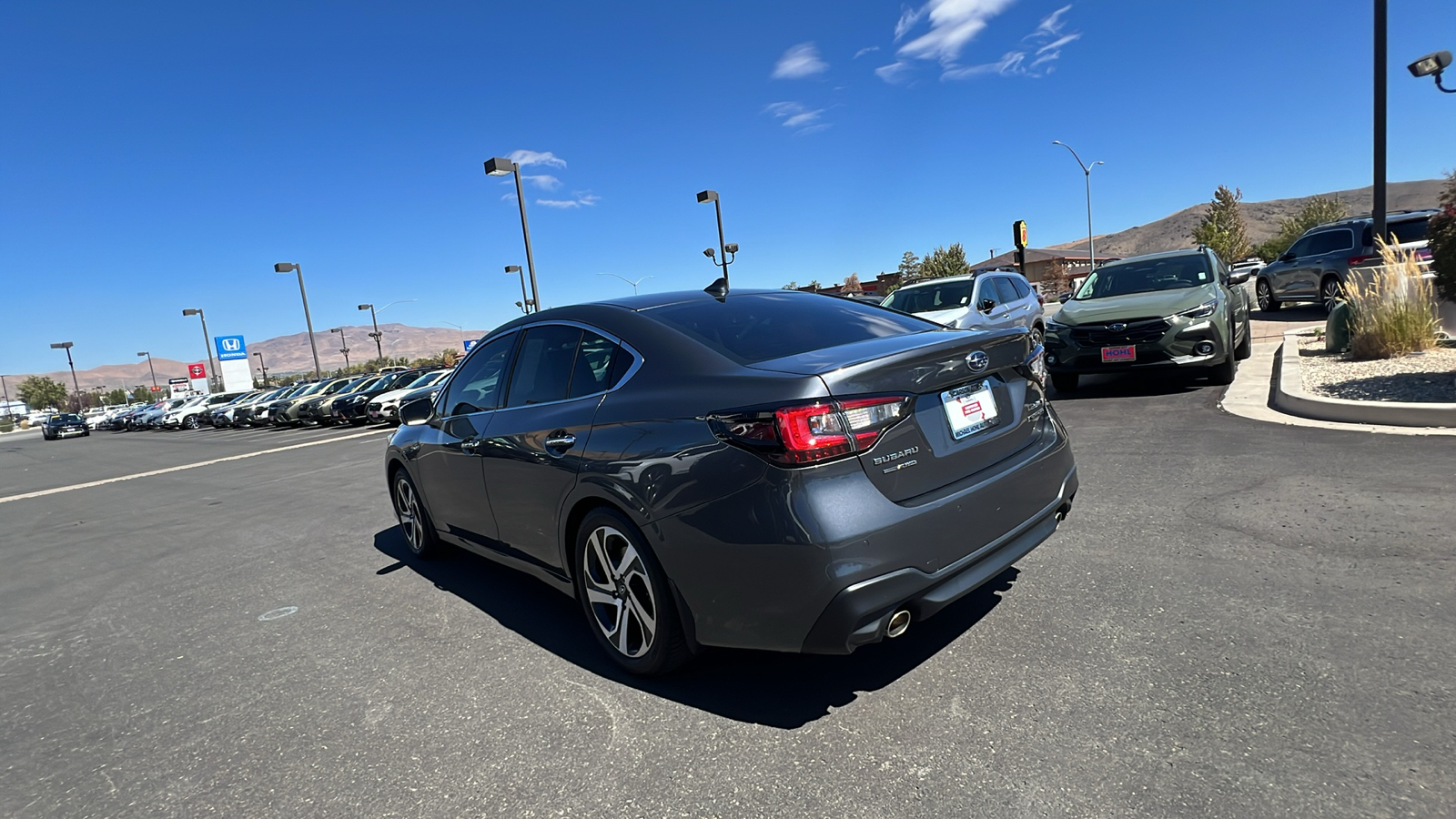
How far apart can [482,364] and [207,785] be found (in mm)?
→ 2414

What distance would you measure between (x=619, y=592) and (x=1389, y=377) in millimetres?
7905

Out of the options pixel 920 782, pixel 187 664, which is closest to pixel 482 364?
pixel 187 664

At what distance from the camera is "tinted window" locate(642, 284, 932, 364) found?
316 cm

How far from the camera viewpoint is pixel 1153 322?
8.35 m

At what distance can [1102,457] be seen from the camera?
618 cm

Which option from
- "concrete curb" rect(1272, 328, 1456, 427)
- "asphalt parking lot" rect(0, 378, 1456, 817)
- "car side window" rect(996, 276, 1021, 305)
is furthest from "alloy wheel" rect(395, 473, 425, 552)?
"car side window" rect(996, 276, 1021, 305)

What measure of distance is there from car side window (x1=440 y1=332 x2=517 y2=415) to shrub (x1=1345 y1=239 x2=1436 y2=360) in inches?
367

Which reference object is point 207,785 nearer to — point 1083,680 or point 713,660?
point 713,660

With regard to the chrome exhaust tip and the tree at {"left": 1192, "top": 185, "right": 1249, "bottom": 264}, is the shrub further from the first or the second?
the tree at {"left": 1192, "top": 185, "right": 1249, "bottom": 264}

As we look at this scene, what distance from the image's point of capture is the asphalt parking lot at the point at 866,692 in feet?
7.55

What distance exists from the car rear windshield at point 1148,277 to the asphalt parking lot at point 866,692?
15.2 feet

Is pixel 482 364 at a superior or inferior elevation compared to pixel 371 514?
superior

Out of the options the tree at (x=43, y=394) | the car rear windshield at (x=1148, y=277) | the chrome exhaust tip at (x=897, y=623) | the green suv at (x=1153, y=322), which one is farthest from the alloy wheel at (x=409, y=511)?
the tree at (x=43, y=394)

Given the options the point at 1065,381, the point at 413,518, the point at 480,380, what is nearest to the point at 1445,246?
the point at 1065,381
